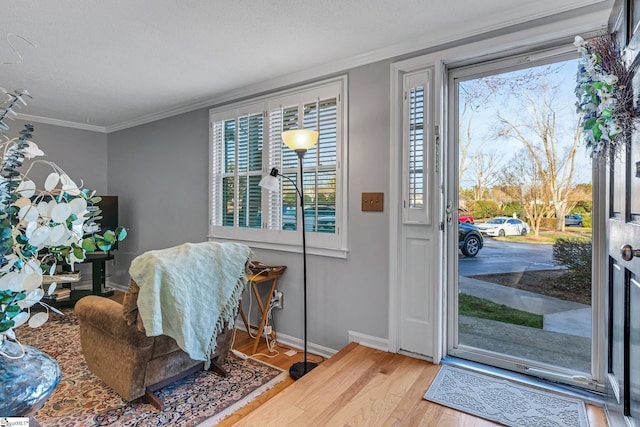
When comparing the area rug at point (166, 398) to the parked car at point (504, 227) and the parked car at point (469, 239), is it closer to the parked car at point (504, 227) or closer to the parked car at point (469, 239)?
the parked car at point (469, 239)

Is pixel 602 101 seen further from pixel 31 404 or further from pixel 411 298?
pixel 31 404

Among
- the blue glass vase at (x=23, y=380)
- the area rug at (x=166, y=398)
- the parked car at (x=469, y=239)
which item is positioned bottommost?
the area rug at (x=166, y=398)

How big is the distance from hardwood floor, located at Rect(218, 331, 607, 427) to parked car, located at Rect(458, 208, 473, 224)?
1.04 meters

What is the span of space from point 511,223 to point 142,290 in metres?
2.38

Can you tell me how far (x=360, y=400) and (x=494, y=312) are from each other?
45.0 inches

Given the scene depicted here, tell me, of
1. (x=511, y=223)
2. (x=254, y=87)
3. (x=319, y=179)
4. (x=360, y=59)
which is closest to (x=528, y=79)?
(x=511, y=223)

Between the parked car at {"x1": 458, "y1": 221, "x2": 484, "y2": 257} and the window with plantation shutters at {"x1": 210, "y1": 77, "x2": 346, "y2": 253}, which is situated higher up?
the window with plantation shutters at {"x1": 210, "y1": 77, "x2": 346, "y2": 253}

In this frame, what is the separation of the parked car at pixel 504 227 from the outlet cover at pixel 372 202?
71 cm

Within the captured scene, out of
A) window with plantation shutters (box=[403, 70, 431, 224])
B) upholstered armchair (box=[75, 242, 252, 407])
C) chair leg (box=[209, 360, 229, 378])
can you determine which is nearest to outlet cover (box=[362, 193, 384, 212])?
window with plantation shutters (box=[403, 70, 431, 224])

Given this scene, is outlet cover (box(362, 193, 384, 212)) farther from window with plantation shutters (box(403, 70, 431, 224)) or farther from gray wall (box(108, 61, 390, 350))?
window with plantation shutters (box(403, 70, 431, 224))

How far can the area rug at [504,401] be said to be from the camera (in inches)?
68.3

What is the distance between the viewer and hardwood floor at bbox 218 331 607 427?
1.73m

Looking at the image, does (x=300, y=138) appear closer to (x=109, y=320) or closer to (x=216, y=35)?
(x=216, y=35)

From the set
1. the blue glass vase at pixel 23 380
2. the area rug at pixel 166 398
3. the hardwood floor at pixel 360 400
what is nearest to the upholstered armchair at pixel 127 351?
the area rug at pixel 166 398
